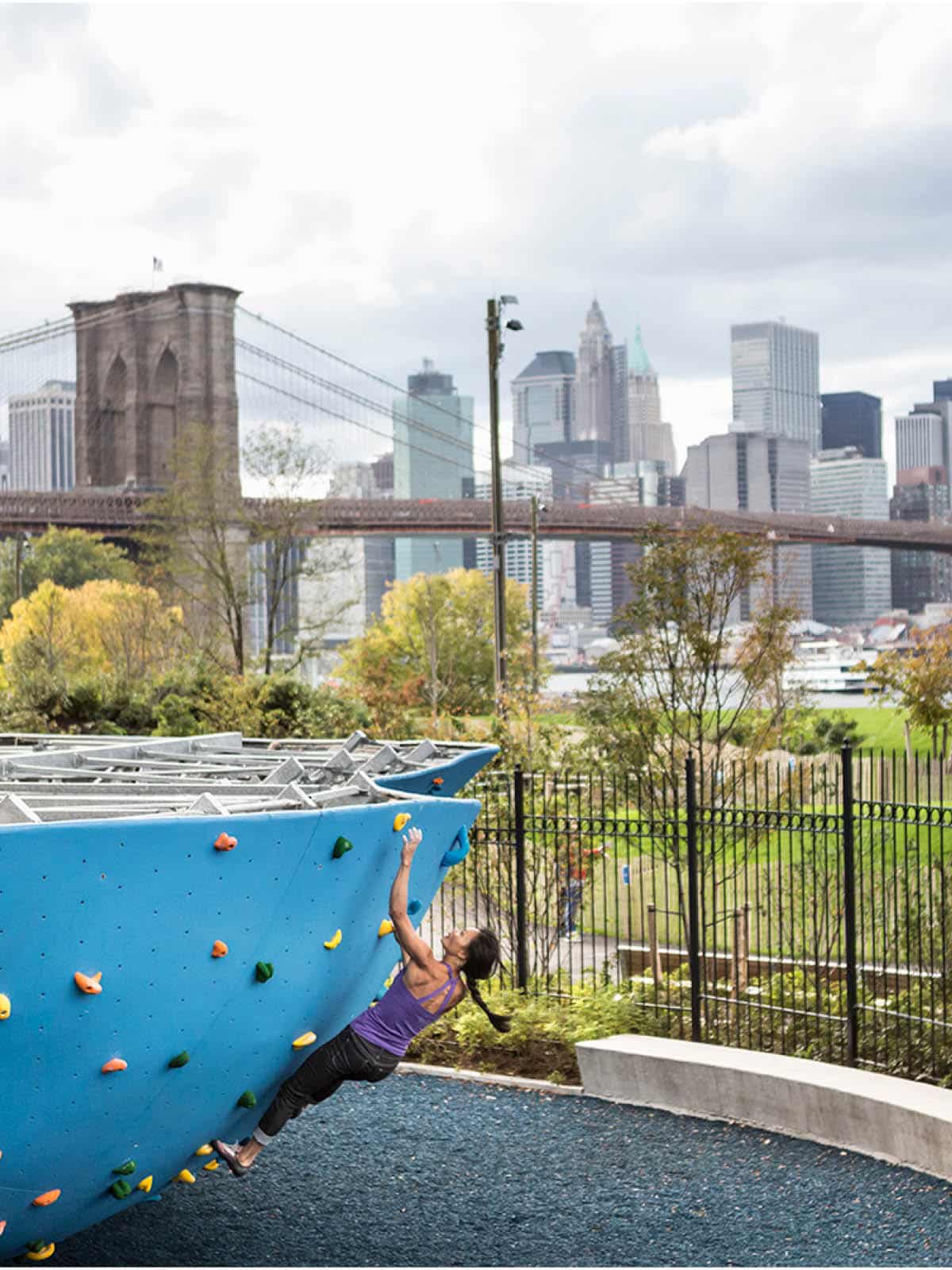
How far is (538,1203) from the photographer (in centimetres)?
855

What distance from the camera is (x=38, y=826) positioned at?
5484 mm

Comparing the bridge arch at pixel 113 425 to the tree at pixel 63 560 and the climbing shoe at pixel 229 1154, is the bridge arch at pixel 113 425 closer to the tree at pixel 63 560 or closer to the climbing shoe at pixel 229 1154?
the tree at pixel 63 560

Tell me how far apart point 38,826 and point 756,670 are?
11.6m

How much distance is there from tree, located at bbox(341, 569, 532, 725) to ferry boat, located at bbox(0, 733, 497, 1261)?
39056mm

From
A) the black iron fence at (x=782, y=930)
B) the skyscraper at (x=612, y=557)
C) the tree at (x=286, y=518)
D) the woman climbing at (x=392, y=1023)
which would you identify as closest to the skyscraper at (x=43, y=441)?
the skyscraper at (x=612, y=557)

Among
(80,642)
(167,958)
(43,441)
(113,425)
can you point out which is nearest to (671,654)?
(167,958)

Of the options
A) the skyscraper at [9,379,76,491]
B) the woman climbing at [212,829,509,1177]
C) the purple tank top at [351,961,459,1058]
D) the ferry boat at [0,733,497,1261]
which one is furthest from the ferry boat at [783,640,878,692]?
the ferry boat at [0,733,497,1261]

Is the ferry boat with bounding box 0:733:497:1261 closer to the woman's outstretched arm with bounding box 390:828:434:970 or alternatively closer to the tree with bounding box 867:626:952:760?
the woman's outstretched arm with bounding box 390:828:434:970

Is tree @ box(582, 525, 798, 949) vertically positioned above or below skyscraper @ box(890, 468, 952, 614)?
below

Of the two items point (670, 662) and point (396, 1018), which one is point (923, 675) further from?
point (396, 1018)

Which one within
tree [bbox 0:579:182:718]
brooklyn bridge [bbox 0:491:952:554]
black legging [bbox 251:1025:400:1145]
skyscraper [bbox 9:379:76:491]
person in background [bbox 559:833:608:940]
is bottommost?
person in background [bbox 559:833:608:940]

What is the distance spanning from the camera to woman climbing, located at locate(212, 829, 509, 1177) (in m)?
7.10

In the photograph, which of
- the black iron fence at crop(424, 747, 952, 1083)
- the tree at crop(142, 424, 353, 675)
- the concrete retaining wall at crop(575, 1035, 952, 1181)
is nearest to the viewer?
the concrete retaining wall at crop(575, 1035, 952, 1181)

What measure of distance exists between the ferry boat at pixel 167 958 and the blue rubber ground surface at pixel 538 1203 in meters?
1.16
